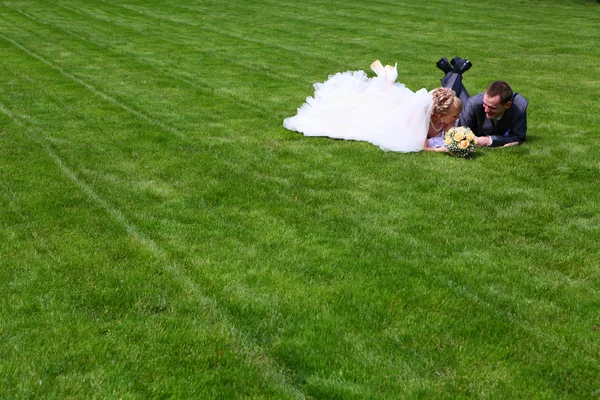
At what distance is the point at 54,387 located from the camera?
13.8 ft

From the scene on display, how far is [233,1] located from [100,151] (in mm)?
26667

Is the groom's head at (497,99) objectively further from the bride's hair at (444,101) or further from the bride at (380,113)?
the bride at (380,113)

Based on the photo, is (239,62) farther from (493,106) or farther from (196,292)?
(196,292)

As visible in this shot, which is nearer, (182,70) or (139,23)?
(182,70)

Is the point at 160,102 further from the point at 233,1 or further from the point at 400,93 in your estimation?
the point at 233,1

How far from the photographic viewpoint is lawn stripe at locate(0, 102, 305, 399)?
14.5 ft

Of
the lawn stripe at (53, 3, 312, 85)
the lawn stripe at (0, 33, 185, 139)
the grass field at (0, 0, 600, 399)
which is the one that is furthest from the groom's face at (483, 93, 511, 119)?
the lawn stripe at (53, 3, 312, 85)

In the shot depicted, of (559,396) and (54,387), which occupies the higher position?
(559,396)

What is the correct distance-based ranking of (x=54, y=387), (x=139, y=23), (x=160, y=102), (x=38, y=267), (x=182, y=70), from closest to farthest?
1. (x=54, y=387)
2. (x=38, y=267)
3. (x=160, y=102)
4. (x=182, y=70)
5. (x=139, y=23)

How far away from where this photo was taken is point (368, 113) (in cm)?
1086

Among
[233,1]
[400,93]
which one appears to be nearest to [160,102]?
[400,93]

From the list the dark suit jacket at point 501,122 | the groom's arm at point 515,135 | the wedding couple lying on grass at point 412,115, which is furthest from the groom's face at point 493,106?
the groom's arm at point 515,135

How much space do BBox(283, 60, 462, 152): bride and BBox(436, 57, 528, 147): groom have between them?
Answer: 0.27m

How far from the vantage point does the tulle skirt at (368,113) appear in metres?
10.1
